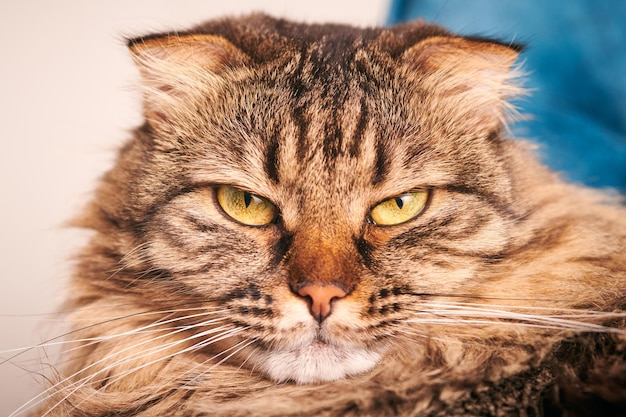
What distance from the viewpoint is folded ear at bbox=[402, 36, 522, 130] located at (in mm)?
1036

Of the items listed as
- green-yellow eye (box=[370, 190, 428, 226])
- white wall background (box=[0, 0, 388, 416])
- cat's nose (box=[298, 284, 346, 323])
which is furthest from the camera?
white wall background (box=[0, 0, 388, 416])

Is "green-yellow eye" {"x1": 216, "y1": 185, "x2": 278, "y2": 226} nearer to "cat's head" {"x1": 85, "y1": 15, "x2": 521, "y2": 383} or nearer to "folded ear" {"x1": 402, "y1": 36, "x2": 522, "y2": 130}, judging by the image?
"cat's head" {"x1": 85, "y1": 15, "x2": 521, "y2": 383}

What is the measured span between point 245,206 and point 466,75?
571 mm

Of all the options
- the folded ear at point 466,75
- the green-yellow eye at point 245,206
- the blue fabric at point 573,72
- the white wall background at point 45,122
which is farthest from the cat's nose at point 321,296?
the blue fabric at point 573,72

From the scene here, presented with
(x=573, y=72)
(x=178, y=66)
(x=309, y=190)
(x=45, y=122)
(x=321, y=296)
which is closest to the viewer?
(x=321, y=296)

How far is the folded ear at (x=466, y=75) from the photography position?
1036 mm

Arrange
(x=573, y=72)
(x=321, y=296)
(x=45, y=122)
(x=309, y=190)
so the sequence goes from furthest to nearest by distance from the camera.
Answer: (x=573, y=72) → (x=45, y=122) → (x=309, y=190) → (x=321, y=296)

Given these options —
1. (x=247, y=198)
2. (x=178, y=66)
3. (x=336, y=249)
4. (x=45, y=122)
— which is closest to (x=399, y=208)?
(x=336, y=249)

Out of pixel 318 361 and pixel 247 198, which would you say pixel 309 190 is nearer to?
pixel 247 198

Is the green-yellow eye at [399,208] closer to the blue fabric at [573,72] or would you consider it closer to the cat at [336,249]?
the cat at [336,249]

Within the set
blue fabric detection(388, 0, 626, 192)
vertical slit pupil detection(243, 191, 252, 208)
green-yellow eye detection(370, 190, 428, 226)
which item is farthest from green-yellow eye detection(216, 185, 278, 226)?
blue fabric detection(388, 0, 626, 192)

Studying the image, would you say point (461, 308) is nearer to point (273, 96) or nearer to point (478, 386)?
point (478, 386)

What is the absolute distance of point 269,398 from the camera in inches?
35.2

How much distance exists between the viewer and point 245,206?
3.39ft
